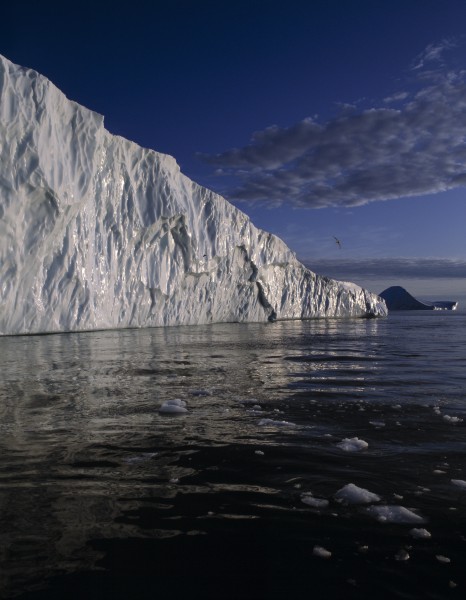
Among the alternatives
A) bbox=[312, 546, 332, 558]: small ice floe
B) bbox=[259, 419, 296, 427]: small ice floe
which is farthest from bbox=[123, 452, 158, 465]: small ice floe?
bbox=[312, 546, 332, 558]: small ice floe

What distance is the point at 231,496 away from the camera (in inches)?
124

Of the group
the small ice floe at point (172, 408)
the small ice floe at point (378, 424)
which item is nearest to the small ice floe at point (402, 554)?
the small ice floe at point (378, 424)

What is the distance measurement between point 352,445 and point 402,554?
6.24 feet

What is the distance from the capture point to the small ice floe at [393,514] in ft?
9.12

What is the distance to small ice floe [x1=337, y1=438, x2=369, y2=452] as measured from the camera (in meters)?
4.19

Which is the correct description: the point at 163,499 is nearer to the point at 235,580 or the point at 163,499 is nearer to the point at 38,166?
the point at 235,580

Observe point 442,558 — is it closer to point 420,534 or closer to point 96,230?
point 420,534

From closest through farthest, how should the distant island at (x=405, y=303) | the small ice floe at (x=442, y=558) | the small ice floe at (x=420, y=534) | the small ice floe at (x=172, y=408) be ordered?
the small ice floe at (x=442, y=558) < the small ice floe at (x=420, y=534) < the small ice floe at (x=172, y=408) < the distant island at (x=405, y=303)

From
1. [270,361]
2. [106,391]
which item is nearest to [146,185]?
[270,361]

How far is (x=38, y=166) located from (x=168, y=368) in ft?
49.0

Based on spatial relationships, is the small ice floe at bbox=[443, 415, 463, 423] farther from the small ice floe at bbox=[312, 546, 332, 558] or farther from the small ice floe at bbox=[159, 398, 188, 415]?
the small ice floe at bbox=[312, 546, 332, 558]

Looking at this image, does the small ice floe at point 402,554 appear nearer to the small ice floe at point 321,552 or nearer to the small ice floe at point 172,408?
the small ice floe at point 321,552

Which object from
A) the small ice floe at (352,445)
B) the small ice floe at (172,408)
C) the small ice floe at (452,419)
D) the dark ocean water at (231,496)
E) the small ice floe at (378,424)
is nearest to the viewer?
the dark ocean water at (231,496)

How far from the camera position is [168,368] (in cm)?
1038
